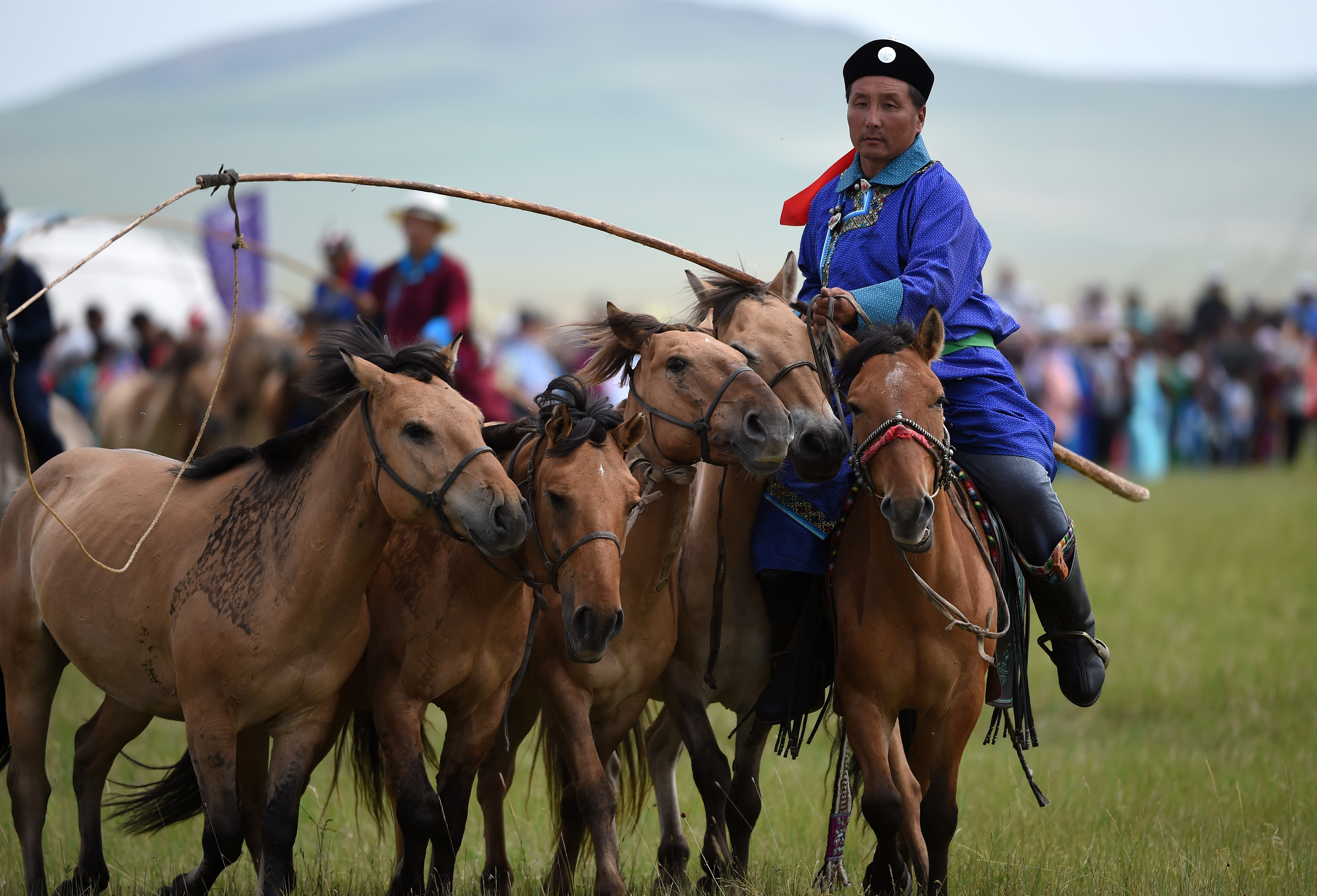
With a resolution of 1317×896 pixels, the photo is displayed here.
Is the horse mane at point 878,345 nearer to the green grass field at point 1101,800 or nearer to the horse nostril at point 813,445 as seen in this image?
the horse nostril at point 813,445

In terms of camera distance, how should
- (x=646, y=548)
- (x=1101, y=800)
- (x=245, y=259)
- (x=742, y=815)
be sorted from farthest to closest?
(x=245, y=259) < (x=1101, y=800) < (x=742, y=815) < (x=646, y=548)

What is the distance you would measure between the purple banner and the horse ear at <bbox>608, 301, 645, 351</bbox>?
50.6 ft

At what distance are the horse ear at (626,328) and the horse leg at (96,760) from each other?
2.40m

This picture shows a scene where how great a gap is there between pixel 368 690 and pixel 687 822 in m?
1.76

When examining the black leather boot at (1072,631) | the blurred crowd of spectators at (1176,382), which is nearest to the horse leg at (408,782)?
the black leather boot at (1072,631)

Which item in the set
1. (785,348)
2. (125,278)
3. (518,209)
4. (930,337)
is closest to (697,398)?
(785,348)

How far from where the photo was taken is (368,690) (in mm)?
4816

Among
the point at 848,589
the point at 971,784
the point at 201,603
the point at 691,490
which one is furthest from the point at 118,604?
Answer: the point at 971,784

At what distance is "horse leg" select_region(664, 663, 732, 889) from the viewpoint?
16.7ft

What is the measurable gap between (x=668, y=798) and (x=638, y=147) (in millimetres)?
109826

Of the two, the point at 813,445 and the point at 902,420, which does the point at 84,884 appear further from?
the point at 902,420

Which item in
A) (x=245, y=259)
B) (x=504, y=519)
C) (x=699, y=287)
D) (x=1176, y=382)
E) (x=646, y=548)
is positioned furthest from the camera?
(x=1176, y=382)

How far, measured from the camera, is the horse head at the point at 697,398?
4.53m

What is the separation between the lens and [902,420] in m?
4.44
